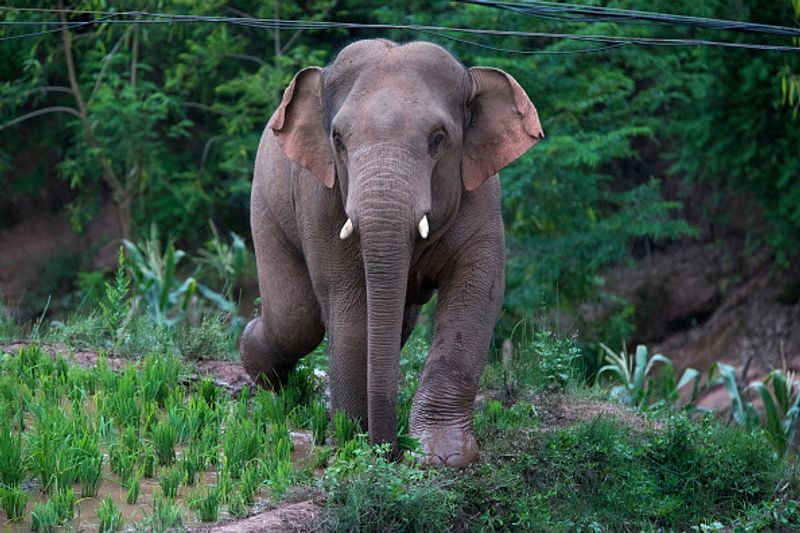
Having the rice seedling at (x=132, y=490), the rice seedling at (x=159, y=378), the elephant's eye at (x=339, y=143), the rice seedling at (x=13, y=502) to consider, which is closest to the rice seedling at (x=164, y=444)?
the rice seedling at (x=132, y=490)

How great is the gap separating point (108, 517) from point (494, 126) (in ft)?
9.08

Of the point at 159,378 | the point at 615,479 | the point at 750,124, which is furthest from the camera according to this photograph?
the point at 750,124

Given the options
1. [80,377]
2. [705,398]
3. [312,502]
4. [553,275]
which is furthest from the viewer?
[705,398]

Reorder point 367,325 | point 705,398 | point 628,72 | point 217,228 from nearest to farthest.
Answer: point 367,325 → point 705,398 → point 628,72 → point 217,228

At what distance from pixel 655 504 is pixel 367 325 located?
207 cm

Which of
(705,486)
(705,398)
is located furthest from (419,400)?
(705,398)

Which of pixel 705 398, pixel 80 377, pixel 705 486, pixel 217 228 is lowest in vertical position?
pixel 705 398

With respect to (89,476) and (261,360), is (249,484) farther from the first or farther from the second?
(261,360)

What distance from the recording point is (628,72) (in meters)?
17.1

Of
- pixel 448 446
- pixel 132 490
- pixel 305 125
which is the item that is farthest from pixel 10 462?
pixel 305 125

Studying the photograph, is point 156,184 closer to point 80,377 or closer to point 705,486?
point 80,377

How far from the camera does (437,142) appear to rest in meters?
6.16

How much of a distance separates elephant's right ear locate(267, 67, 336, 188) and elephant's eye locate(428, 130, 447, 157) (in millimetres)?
589

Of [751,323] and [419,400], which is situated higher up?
[419,400]
